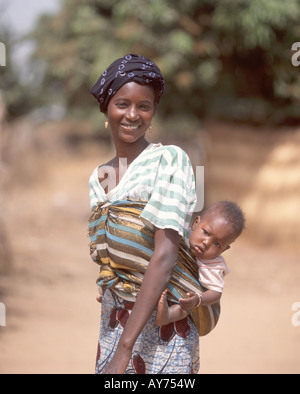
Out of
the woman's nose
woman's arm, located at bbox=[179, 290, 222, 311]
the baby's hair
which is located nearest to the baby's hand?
woman's arm, located at bbox=[179, 290, 222, 311]

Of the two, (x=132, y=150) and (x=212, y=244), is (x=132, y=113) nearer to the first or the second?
(x=132, y=150)

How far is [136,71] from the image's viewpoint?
1916 millimetres

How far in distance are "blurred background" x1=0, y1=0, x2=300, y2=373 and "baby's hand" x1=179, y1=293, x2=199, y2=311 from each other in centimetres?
350

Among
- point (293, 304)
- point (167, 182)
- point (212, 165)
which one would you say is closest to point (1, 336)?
point (293, 304)

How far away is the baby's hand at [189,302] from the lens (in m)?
1.85

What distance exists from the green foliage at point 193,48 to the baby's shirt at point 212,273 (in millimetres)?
6866

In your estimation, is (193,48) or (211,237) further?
(193,48)

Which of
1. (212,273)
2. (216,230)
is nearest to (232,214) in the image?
(216,230)

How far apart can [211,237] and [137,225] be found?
0.80ft

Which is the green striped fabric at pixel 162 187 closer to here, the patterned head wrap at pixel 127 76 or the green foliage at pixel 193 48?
the patterned head wrap at pixel 127 76

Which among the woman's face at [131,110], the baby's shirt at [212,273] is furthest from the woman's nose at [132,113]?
the baby's shirt at [212,273]

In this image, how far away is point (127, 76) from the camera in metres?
1.92

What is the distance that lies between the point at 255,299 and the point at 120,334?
5288mm
